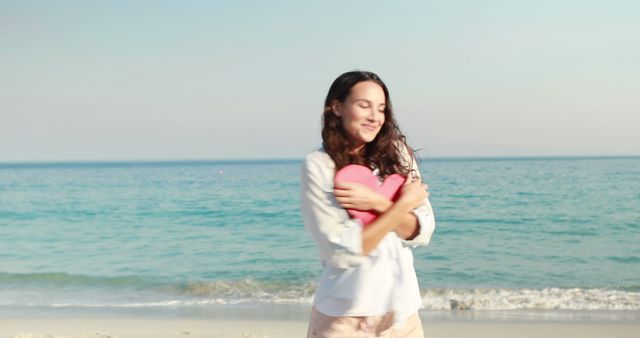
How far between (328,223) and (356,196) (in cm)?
11

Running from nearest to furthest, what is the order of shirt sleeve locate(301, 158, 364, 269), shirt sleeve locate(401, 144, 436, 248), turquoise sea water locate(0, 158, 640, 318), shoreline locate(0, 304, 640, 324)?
1. shirt sleeve locate(301, 158, 364, 269)
2. shirt sleeve locate(401, 144, 436, 248)
3. shoreline locate(0, 304, 640, 324)
4. turquoise sea water locate(0, 158, 640, 318)

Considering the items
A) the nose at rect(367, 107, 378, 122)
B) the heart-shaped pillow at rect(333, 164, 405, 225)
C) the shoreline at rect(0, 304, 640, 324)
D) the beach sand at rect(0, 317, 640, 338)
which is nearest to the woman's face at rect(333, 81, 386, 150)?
the nose at rect(367, 107, 378, 122)

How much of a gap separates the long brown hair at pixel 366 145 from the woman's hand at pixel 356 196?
0.39 feet

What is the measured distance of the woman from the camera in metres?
2.00

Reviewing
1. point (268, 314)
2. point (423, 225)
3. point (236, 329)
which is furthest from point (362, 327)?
point (268, 314)

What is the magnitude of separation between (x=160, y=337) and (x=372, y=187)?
4850mm

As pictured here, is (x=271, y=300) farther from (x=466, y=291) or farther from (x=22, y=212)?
(x=22, y=212)

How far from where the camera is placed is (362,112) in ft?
6.92

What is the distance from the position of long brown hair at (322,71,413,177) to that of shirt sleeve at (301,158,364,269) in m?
0.11

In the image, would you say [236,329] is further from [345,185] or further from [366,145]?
[345,185]

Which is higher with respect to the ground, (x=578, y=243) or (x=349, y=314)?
(x=349, y=314)

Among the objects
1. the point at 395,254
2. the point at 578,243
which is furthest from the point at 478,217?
the point at 395,254

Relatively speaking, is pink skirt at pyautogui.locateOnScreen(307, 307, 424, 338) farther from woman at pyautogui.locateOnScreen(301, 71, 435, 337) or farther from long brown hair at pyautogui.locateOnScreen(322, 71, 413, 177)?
long brown hair at pyautogui.locateOnScreen(322, 71, 413, 177)

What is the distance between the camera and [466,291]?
32.2 ft
